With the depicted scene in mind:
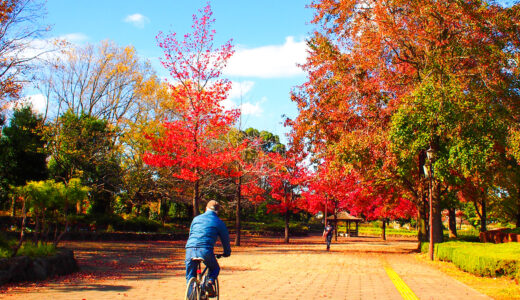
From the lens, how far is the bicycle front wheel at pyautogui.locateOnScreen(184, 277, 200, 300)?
5477 mm

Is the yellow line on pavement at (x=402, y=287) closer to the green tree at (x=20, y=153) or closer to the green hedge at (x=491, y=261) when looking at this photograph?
the green hedge at (x=491, y=261)

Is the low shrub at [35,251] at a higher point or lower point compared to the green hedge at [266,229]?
higher

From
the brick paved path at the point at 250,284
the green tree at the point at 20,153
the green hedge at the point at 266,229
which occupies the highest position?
the green tree at the point at 20,153

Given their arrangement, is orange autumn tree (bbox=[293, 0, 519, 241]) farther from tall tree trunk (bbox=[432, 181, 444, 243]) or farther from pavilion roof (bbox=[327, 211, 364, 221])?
pavilion roof (bbox=[327, 211, 364, 221])

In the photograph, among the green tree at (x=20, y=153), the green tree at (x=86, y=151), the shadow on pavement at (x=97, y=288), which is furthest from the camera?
the green tree at (x=86, y=151)

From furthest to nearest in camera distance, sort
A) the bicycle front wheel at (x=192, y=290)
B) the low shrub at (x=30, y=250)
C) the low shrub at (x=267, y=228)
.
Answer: the low shrub at (x=267, y=228) → the low shrub at (x=30, y=250) → the bicycle front wheel at (x=192, y=290)

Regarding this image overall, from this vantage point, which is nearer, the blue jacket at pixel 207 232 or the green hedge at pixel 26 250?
the blue jacket at pixel 207 232

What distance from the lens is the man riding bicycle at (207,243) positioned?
575 cm

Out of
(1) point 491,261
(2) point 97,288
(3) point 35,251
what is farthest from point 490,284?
(3) point 35,251

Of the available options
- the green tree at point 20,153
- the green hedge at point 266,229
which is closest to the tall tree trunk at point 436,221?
the green tree at point 20,153

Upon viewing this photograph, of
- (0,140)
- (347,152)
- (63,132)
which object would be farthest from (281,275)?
(0,140)

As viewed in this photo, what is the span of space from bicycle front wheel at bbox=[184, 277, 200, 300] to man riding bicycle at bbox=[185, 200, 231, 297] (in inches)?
6.2

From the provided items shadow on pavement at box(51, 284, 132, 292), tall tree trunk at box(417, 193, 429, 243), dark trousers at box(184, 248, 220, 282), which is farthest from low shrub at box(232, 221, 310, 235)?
dark trousers at box(184, 248, 220, 282)

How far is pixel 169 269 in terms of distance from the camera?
1364 centimetres
